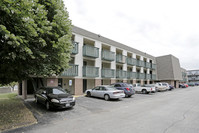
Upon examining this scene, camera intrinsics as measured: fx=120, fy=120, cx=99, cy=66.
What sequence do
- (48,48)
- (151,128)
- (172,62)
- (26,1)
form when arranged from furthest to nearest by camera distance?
(172,62) < (48,48) < (151,128) < (26,1)

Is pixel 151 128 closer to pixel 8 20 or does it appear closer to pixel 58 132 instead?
pixel 58 132

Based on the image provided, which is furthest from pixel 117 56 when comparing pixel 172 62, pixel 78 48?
pixel 172 62

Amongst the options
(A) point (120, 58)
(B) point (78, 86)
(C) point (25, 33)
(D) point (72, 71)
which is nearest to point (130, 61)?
(A) point (120, 58)

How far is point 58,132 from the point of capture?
479 centimetres

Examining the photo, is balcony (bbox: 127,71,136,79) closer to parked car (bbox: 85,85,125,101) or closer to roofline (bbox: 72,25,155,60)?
roofline (bbox: 72,25,155,60)

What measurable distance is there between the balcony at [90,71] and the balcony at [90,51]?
5.30 ft

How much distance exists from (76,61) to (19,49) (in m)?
10.2

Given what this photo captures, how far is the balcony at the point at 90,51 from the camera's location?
15.4 m

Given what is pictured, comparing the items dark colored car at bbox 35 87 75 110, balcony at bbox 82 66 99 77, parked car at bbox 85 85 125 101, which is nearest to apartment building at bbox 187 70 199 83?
balcony at bbox 82 66 99 77

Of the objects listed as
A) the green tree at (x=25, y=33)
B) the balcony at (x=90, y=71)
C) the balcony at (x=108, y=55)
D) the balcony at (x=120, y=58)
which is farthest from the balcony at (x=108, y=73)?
the green tree at (x=25, y=33)

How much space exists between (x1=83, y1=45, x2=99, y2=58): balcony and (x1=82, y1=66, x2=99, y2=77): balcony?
5.30 feet

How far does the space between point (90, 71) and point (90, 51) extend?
2.64 metres

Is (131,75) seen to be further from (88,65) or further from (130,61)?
(88,65)

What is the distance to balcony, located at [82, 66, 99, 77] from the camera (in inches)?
605
